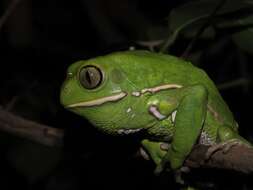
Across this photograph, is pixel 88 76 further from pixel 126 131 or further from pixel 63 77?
pixel 63 77

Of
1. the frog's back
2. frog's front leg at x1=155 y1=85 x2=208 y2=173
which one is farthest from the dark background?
the frog's back

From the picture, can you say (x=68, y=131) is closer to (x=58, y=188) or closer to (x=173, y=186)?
(x=173, y=186)

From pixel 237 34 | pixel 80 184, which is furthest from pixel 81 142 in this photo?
pixel 80 184

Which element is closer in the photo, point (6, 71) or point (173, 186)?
point (173, 186)

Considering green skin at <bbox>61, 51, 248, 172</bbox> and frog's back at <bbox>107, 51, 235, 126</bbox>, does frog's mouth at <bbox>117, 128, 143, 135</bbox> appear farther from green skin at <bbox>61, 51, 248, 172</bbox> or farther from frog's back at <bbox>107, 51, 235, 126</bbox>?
frog's back at <bbox>107, 51, 235, 126</bbox>

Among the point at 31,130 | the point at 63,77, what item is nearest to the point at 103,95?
the point at 31,130
